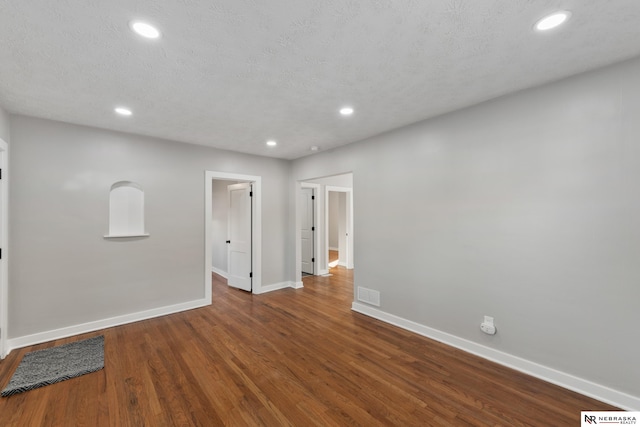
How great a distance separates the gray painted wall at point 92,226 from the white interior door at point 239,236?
2.92 feet

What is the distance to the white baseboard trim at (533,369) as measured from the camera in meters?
2.07

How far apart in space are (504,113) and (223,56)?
260 centimetres

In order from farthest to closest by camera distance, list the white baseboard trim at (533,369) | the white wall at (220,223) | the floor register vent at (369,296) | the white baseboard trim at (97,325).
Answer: the white wall at (220,223) < the floor register vent at (369,296) < the white baseboard trim at (97,325) < the white baseboard trim at (533,369)

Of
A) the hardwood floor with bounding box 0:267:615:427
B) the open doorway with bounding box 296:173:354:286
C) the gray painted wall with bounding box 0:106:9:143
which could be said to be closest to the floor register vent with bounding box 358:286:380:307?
the hardwood floor with bounding box 0:267:615:427

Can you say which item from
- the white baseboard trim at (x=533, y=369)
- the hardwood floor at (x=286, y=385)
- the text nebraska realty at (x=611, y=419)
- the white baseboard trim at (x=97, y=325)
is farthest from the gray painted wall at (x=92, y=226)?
the text nebraska realty at (x=611, y=419)

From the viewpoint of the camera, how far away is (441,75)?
2.28 metres

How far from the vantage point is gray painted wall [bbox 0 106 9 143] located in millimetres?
2794

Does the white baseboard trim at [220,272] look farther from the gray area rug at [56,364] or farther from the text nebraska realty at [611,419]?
the text nebraska realty at [611,419]

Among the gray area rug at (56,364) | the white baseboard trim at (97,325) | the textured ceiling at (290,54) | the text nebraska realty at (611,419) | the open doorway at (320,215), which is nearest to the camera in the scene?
the textured ceiling at (290,54)

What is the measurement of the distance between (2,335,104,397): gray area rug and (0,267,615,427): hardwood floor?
76 mm

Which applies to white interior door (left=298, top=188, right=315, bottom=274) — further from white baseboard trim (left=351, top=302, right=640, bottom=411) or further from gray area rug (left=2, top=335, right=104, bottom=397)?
gray area rug (left=2, top=335, right=104, bottom=397)

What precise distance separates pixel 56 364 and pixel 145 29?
317 cm

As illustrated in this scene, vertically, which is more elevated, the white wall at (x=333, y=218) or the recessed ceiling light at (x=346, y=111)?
the recessed ceiling light at (x=346, y=111)

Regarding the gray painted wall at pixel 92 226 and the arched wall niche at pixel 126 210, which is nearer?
the gray painted wall at pixel 92 226
